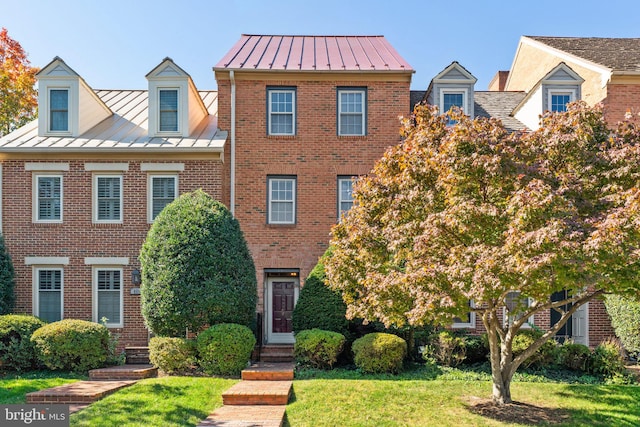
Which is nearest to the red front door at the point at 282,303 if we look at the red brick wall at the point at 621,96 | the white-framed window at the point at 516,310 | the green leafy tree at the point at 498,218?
the green leafy tree at the point at 498,218

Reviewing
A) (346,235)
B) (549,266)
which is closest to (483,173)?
(549,266)

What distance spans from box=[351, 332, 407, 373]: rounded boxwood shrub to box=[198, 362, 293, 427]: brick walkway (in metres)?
1.69

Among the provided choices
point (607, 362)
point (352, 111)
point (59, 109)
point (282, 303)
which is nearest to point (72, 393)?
point (282, 303)

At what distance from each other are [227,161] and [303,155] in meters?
2.30

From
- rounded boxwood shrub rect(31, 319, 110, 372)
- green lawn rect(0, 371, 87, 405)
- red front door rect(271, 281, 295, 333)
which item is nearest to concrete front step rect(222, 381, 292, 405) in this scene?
green lawn rect(0, 371, 87, 405)

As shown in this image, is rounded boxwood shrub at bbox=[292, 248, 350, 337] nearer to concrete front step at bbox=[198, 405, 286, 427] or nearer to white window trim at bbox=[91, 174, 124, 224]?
concrete front step at bbox=[198, 405, 286, 427]

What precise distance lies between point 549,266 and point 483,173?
1795 mm

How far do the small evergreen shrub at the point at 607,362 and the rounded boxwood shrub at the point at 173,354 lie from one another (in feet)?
30.9

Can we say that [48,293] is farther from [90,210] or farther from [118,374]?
[118,374]

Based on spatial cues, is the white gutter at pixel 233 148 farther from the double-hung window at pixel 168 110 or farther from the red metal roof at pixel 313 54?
the double-hung window at pixel 168 110

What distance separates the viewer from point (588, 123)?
8.50m

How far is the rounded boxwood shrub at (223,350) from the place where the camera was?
37.7 ft

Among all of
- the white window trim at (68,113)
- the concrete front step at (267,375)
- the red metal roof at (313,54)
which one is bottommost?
the concrete front step at (267,375)

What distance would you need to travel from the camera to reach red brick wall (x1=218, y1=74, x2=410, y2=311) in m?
15.2
